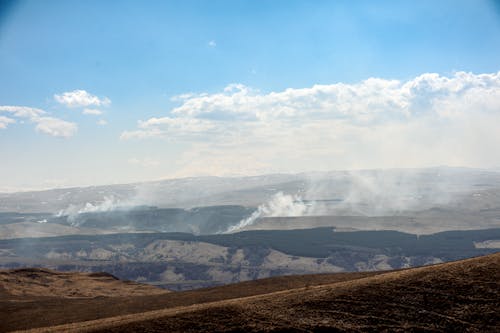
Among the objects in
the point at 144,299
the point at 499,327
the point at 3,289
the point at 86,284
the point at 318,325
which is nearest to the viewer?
the point at 499,327

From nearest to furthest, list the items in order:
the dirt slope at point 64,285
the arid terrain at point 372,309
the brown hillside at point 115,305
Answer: the arid terrain at point 372,309 → the brown hillside at point 115,305 → the dirt slope at point 64,285

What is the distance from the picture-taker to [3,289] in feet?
349

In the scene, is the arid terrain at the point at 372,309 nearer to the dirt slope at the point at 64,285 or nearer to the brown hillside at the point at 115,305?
the brown hillside at the point at 115,305

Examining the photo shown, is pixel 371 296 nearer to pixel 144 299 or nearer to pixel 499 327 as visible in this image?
pixel 499 327

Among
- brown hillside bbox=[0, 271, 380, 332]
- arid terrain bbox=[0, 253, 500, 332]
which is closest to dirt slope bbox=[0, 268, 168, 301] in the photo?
brown hillside bbox=[0, 271, 380, 332]

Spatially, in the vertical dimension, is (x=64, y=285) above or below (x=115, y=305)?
below

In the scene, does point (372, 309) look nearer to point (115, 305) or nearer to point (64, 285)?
point (115, 305)

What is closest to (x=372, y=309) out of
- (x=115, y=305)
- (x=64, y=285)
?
(x=115, y=305)

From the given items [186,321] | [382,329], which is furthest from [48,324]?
[382,329]

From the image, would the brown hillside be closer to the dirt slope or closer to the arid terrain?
the arid terrain

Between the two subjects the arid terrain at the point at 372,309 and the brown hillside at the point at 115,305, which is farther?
the brown hillside at the point at 115,305

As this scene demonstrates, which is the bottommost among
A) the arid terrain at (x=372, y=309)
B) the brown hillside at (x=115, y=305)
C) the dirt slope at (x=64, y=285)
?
the dirt slope at (x=64, y=285)

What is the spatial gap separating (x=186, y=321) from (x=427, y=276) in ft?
71.1

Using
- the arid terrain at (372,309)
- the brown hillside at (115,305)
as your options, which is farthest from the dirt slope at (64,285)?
the arid terrain at (372,309)
